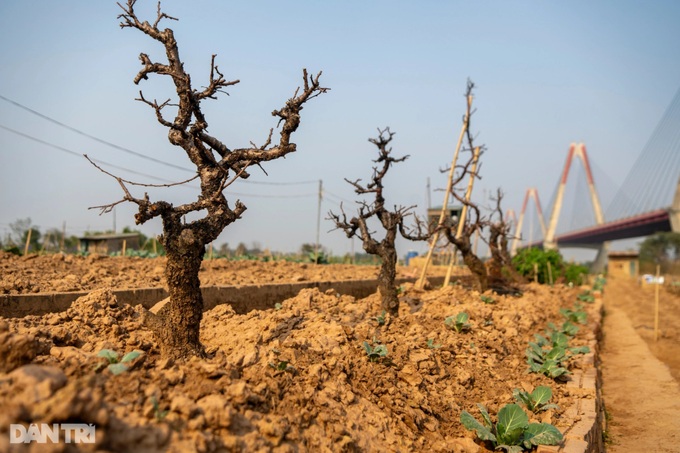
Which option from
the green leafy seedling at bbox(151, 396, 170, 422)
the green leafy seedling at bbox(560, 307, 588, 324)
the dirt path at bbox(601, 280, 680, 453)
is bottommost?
the dirt path at bbox(601, 280, 680, 453)

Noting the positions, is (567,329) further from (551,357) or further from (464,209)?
(464,209)

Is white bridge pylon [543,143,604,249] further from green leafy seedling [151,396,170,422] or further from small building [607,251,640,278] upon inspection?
green leafy seedling [151,396,170,422]

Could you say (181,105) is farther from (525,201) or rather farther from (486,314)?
(525,201)

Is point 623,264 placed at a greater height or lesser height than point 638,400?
greater

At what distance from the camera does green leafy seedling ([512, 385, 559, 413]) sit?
5012 millimetres

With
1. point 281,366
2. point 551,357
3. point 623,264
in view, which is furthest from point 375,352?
point 623,264

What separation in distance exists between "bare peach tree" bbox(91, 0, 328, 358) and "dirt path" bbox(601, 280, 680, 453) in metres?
4.33

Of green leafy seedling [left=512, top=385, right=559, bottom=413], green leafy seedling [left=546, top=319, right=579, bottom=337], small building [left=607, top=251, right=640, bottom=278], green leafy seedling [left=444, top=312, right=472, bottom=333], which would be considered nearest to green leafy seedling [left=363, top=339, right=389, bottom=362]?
green leafy seedling [left=512, top=385, right=559, bottom=413]

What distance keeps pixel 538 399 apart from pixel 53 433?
404 centimetres

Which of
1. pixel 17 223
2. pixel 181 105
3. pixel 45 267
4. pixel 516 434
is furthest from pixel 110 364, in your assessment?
pixel 17 223

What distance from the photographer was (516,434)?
4.16m

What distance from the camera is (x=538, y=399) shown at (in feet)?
16.6

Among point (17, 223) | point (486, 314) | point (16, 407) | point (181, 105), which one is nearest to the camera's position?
point (16, 407)

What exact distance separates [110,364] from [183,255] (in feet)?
3.85
